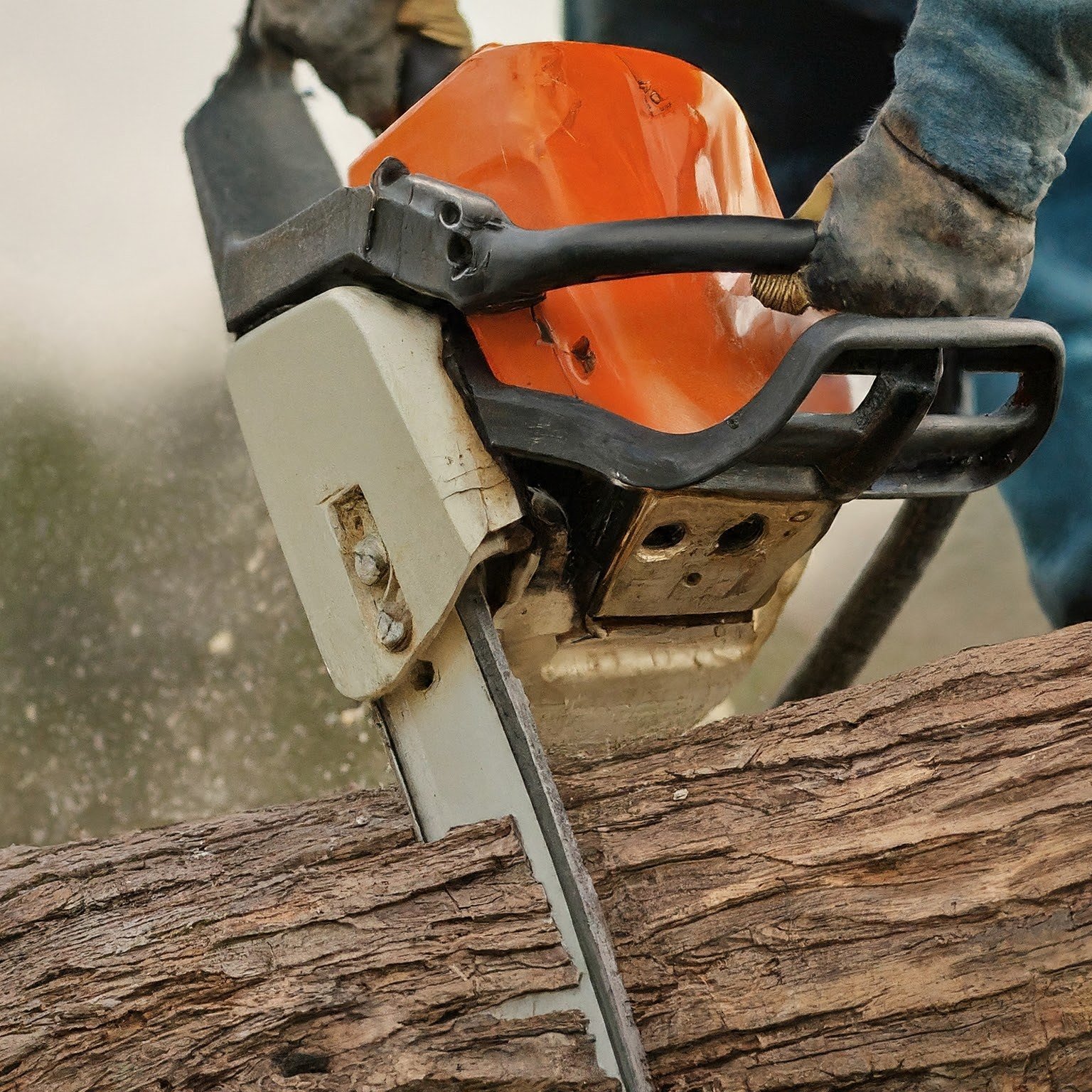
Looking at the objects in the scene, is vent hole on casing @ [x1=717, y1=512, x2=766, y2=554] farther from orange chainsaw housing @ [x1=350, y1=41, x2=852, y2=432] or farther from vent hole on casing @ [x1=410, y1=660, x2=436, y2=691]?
vent hole on casing @ [x1=410, y1=660, x2=436, y2=691]

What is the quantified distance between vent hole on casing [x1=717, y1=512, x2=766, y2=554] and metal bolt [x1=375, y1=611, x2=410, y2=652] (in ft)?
1.08

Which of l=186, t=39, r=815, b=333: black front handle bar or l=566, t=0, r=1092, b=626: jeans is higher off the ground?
l=186, t=39, r=815, b=333: black front handle bar

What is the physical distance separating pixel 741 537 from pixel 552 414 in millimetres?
252

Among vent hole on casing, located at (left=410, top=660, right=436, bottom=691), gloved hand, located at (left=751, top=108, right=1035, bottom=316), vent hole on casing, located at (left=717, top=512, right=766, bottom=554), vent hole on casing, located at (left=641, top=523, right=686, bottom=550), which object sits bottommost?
vent hole on casing, located at (left=410, top=660, right=436, bottom=691)

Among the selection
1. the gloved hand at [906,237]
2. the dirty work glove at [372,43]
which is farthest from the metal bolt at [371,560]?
the dirty work glove at [372,43]

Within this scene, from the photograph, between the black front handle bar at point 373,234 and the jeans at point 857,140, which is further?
the jeans at point 857,140

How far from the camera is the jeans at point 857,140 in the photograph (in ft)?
5.53

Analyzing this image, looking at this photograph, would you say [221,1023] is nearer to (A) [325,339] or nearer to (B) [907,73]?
(A) [325,339]

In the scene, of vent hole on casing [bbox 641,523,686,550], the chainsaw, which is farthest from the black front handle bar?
vent hole on casing [bbox 641,523,686,550]

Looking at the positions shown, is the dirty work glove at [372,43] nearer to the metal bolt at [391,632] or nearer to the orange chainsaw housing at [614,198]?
the orange chainsaw housing at [614,198]

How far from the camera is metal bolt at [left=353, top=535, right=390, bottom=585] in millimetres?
1193

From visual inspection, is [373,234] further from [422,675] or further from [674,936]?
[674,936]

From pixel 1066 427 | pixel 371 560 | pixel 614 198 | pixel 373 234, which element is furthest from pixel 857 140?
pixel 371 560

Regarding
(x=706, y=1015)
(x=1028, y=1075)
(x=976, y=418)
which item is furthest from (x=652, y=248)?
(x=1028, y=1075)
